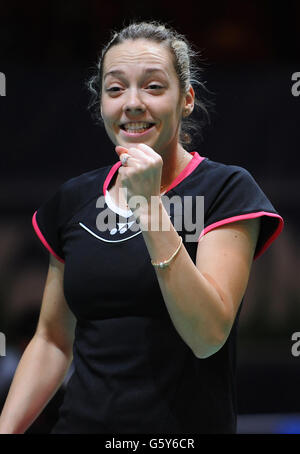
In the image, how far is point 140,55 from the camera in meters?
1.06

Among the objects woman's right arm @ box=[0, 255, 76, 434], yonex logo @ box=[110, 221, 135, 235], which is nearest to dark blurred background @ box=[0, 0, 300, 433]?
woman's right arm @ box=[0, 255, 76, 434]

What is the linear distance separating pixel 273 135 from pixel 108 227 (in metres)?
1.03

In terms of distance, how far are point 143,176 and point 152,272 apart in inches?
6.1

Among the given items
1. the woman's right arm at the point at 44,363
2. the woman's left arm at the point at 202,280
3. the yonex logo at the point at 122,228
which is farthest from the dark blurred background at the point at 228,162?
the woman's left arm at the point at 202,280

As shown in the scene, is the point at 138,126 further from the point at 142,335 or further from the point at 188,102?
the point at 142,335

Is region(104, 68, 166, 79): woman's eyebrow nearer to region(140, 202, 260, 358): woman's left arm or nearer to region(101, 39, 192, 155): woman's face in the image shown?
region(101, 39, 192, 155): woman's face

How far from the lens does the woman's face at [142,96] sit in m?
1.02

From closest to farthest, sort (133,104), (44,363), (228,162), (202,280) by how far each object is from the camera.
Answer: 1. (202,280)
2. (133,104)
3. (44,363)
4. (228,162)

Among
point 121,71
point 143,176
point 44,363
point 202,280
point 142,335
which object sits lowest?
point 44,363

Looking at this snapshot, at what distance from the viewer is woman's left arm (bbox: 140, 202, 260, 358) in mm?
872

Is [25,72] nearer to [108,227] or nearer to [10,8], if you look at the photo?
[10,8]

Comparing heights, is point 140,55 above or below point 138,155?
above

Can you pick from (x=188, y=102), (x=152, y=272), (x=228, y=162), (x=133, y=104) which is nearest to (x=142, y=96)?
(x=133, y=104)

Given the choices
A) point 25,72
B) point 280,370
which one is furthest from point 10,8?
point 280,370
